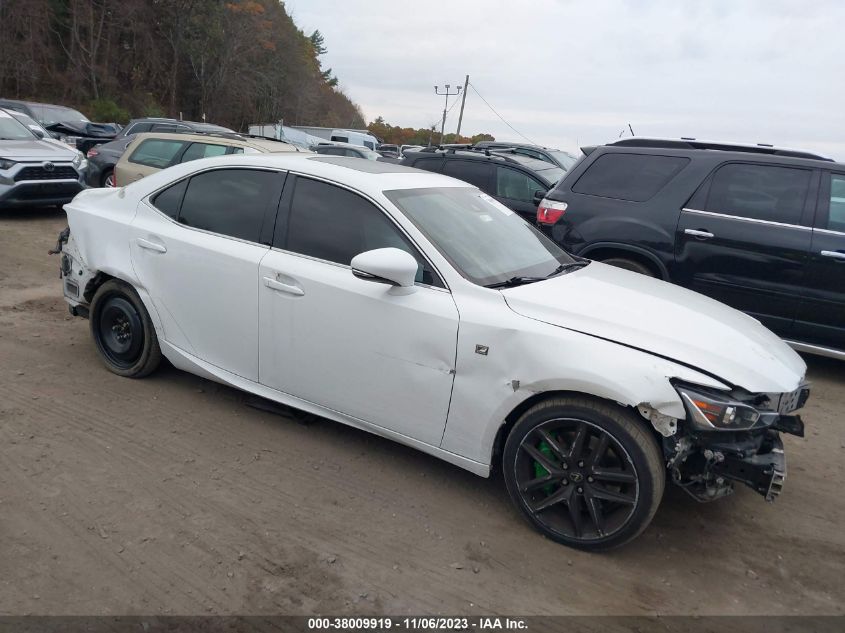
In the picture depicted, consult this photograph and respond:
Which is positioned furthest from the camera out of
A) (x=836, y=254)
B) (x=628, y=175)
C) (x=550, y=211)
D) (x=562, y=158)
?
(x=562, y=158)

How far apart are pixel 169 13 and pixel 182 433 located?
163 feet

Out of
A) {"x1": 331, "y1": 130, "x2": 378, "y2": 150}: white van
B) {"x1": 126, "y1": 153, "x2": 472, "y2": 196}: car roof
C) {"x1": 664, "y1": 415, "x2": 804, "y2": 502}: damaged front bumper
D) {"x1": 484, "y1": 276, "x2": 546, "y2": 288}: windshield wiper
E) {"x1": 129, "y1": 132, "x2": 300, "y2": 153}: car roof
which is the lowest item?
{"x1": 664, "y1": 415, "x2": 804, "y2": 502}: damaged front bumper

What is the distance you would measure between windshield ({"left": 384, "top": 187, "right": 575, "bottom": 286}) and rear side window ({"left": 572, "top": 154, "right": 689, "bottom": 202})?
7.78 feet

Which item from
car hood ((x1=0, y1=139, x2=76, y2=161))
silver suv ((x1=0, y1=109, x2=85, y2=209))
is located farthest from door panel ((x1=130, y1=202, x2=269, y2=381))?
car hood ((x1=0, y1=139, x2=76, y2=161))

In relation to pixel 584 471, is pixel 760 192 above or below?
above

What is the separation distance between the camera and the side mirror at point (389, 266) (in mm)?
3230

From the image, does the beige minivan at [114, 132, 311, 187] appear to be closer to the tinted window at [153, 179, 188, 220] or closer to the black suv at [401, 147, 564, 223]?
the black suv at [401, 147, 564, 223]

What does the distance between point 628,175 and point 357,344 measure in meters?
4.08

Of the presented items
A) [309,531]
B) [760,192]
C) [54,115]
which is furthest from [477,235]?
[54,115]

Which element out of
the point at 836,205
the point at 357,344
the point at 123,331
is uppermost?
the point at 836,205

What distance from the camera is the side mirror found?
3.23 m

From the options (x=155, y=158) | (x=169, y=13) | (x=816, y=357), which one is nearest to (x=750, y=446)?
(x=816, y=357)

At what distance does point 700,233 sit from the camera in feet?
19.5

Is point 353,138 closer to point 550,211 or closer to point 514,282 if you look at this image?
point 550,211
